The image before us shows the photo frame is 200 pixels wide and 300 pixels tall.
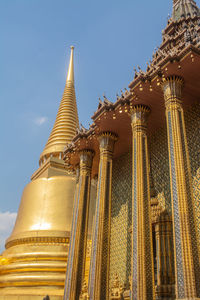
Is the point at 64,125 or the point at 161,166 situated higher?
the point at 64,125

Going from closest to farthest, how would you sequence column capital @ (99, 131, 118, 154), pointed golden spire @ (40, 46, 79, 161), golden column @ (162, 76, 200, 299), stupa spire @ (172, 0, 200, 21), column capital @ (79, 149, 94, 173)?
golden column @ (162, 76, 200, 299), column capital @ (99, 131, 118, 154), column capital @ (79, 149, 94, 173), stupa spire @ (172, 0, 200, 21), pointed golden spire @ (40, 46, 79, 161)

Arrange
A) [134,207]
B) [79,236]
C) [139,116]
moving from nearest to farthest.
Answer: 1. [134,207]
2. [139,116]
3. [79,236]

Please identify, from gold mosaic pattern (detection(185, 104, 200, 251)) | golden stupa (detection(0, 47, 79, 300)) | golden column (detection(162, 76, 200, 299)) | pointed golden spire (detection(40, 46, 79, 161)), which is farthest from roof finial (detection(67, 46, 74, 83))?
golden column (detection(162, 76, 200, 299))

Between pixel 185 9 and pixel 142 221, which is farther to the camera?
pixel 185 9

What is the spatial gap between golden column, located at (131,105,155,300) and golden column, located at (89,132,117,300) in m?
1.70

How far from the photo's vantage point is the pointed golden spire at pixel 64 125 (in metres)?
21.8

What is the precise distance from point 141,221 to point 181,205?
1546 millimetres

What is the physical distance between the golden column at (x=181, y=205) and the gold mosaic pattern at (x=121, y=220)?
159 inches

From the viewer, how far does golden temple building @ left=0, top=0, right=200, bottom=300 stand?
26.2ft

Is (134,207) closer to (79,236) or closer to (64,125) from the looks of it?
Answer: (79,236)

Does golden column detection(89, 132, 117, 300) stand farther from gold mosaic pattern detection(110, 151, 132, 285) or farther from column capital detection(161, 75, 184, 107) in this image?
column capital detection(161, 75, 184, 107)

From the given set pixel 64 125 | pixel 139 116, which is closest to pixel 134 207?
pixel 139 116

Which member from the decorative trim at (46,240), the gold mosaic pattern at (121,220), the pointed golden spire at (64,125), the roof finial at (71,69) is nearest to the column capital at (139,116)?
the gold mosaic pattern at (121,220)

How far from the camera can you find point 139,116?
10.5m
